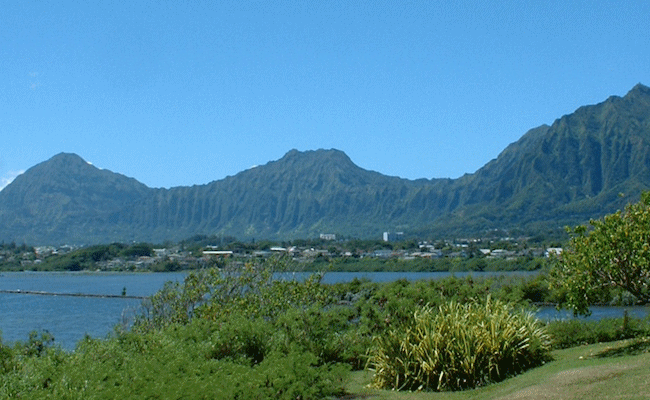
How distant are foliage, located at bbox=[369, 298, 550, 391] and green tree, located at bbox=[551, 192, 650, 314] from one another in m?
1.27

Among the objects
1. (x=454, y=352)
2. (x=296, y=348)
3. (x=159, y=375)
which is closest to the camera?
(x=159, y=375)

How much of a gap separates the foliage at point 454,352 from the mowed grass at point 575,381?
11.9 inches

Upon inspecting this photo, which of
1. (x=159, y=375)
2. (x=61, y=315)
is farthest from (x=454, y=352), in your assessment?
(x=61, y=315)

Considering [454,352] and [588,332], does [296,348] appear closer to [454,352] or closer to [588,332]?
[454,352]

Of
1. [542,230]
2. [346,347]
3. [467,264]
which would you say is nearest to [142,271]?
[467,264]

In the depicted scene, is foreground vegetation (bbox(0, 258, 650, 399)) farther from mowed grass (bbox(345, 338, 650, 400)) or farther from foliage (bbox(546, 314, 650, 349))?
mowed grass (bbox(345, 338, 650, 400))

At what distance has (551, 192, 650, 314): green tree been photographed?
482 inches

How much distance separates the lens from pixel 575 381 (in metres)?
10.9

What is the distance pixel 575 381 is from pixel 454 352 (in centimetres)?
226

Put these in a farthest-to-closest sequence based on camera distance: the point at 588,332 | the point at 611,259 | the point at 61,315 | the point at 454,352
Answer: the point at 61,315
the point at 588,332
the point at 454,352
the point at 611,259

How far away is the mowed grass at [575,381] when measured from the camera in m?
10.1

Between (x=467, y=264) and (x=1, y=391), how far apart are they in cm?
9095

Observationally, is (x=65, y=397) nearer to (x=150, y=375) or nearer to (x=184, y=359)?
(x=150, y=375)

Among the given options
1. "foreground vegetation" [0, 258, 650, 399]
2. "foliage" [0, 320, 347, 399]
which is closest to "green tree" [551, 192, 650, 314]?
"foreground vegetation" [0, 258, 650, 399]
